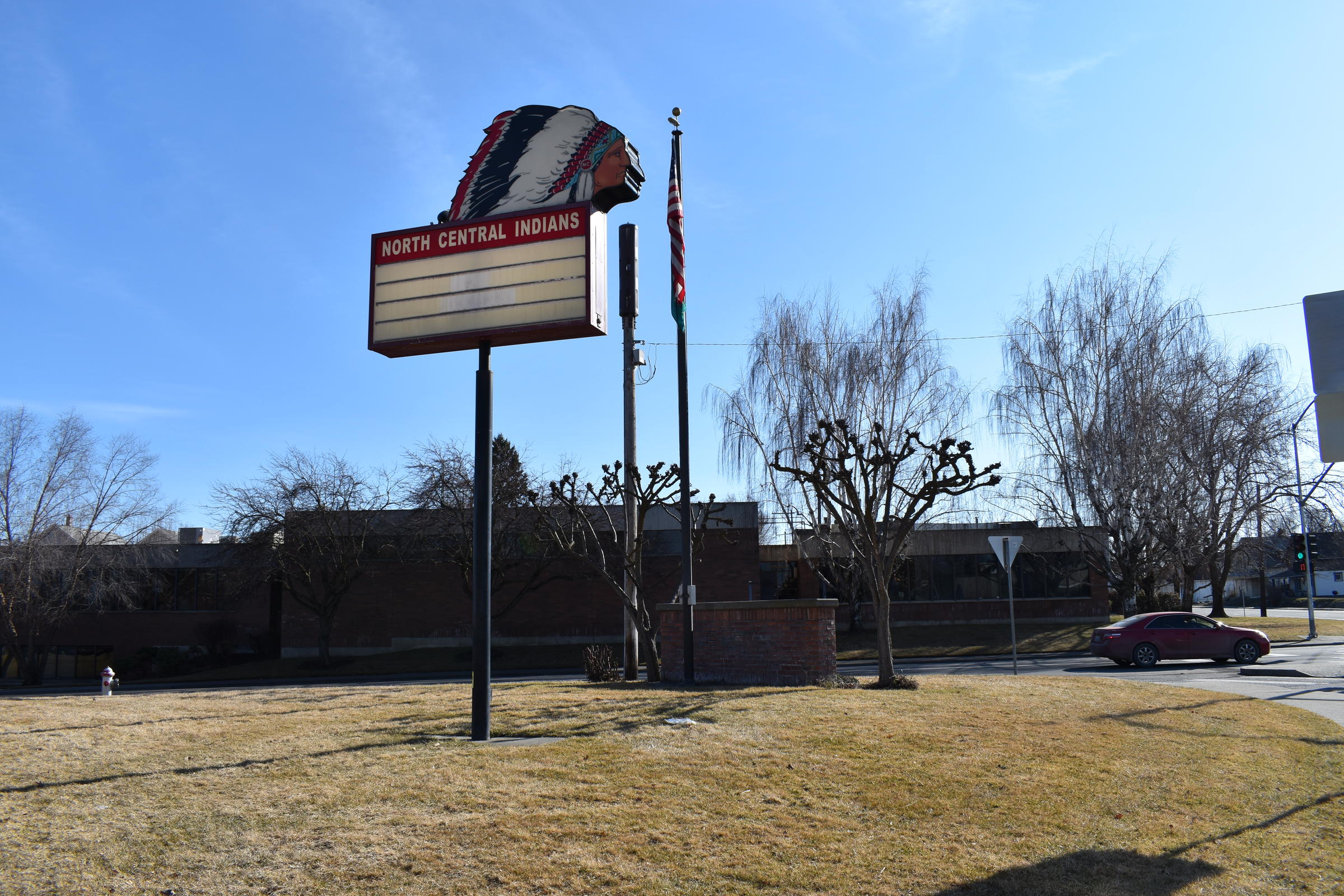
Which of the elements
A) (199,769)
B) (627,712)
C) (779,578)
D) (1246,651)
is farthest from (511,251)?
(779,578)

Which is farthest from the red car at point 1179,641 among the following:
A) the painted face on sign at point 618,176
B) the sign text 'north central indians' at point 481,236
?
the sign text 'north central indians' at point 481,236

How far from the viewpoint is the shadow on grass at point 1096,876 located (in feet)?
17.3

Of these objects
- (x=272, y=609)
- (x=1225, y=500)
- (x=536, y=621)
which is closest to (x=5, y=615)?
(x=272, y=609)

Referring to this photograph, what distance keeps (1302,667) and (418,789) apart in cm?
2215

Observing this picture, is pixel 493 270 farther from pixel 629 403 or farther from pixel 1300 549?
pixel 1300 549

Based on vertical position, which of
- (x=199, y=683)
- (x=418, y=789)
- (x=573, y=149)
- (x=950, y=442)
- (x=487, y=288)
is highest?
(x=573, y=149)

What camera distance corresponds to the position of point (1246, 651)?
23328mm

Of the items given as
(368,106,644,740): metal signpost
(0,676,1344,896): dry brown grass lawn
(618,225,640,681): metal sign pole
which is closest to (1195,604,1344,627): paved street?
(618,225,640,681): metal sign pole

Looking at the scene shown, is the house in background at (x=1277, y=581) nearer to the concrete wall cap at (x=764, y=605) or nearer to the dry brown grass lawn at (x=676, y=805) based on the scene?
the concrete wall cap at (x=764, y=605)

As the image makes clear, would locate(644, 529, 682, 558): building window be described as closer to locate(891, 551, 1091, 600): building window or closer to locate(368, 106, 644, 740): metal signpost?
locate(891, 551, 1091, 600): building window

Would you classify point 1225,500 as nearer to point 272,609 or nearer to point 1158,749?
point 1158,749

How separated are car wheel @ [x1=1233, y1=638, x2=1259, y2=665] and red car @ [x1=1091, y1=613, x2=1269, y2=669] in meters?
0.01

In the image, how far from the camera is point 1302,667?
21.7 meters

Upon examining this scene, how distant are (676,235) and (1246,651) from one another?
58.7 feet
